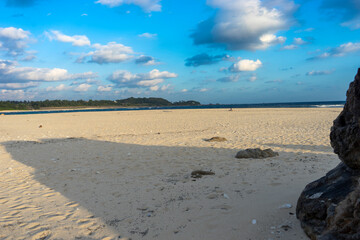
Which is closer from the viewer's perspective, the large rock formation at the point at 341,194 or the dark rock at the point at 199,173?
the large rock formation at the point at 341,194

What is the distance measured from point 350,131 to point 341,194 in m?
0.81

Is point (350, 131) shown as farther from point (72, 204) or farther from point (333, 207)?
point (72, 204)

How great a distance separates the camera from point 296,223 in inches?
139

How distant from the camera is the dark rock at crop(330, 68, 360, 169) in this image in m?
3.09

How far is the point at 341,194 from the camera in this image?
9.91 ft

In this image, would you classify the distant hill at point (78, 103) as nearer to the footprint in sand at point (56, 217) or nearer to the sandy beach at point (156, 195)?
the sandy beach at point (156, 195)

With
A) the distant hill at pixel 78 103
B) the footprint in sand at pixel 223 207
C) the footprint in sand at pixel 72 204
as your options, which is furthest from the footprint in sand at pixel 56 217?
the distant hill at pixel 78 103

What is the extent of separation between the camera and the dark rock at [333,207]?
2619mm

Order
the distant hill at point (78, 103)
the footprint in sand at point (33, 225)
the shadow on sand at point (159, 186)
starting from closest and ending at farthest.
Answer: the shadow on sand at point (159, 186) < the footprint in sand at point (33, 225) < the distant hill at point (78, 103)

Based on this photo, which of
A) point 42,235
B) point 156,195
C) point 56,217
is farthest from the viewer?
point 156,195

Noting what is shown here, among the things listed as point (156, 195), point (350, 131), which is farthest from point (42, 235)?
point (350, 131)

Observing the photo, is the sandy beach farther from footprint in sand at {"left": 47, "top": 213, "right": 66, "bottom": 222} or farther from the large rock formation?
the large rock formation

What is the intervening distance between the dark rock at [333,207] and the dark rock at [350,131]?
228 millimetres

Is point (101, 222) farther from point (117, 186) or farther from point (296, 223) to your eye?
point (296, 223)
